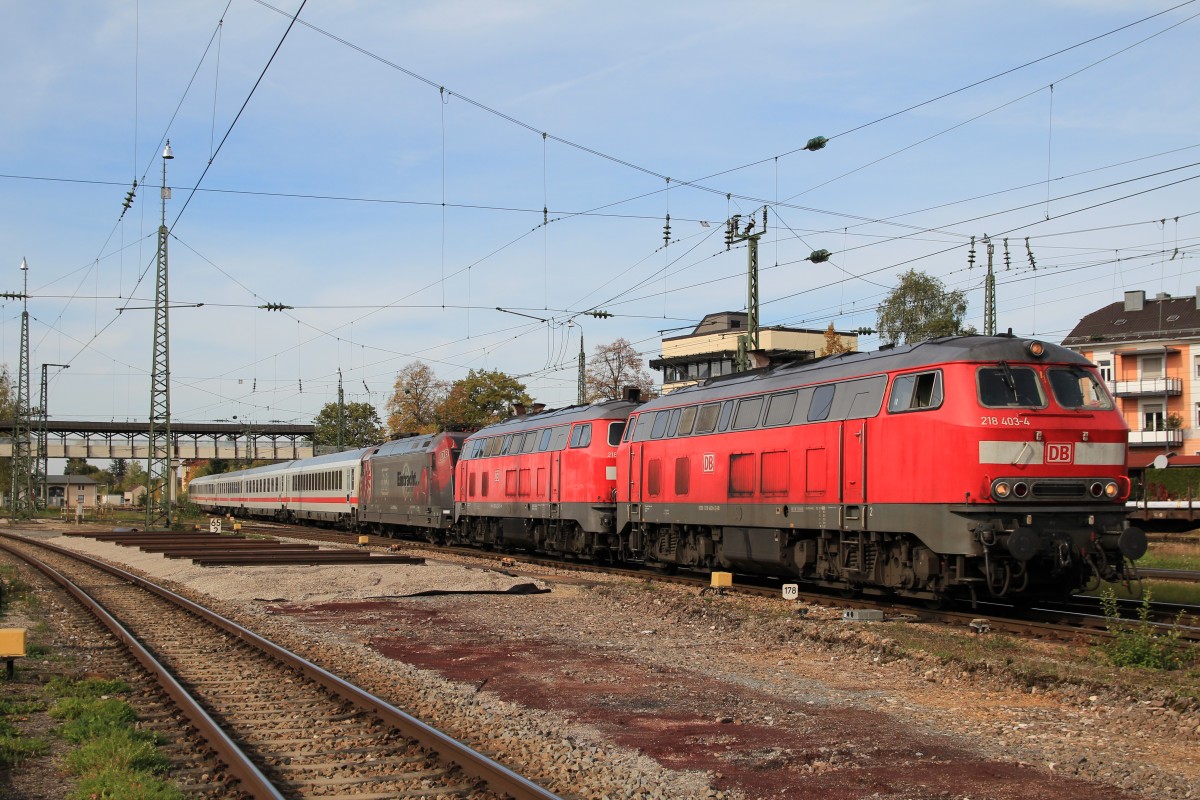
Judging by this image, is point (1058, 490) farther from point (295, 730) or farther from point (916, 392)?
point (295, 730)

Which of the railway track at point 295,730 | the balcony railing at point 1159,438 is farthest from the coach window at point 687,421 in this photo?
the balcony railing at point 1159,438

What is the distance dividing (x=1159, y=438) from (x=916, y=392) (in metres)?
57.3

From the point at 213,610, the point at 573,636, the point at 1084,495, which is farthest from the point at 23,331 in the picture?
the point at 1084,495

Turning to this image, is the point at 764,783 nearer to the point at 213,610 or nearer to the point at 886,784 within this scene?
the point at 886,784

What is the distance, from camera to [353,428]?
11475 cm

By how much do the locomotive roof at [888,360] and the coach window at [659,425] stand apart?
184 cm

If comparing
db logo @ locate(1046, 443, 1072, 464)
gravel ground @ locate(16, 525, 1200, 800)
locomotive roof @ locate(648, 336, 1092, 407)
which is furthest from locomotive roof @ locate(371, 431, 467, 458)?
db logo @ locate(1046, 443, 1072, 464)

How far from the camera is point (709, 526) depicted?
2328 centimetres

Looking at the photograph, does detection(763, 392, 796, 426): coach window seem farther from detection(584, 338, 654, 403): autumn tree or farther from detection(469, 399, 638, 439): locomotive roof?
detection(584, 338, 654, 403): autumn tree

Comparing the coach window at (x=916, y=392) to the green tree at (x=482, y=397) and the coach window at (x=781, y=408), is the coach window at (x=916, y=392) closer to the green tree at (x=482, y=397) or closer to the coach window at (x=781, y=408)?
the coach window at (x=781, y=408)

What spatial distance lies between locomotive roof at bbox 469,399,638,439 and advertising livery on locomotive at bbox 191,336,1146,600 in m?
0.14

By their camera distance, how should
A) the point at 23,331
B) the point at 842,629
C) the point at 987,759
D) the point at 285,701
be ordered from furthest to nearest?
1. the point at 23,331
2. the point at 842,629
3. the point at 285,701
4. the point at 987,759

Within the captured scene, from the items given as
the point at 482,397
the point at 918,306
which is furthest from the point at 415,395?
the point at 918,306

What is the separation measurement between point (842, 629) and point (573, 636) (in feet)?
12.4
